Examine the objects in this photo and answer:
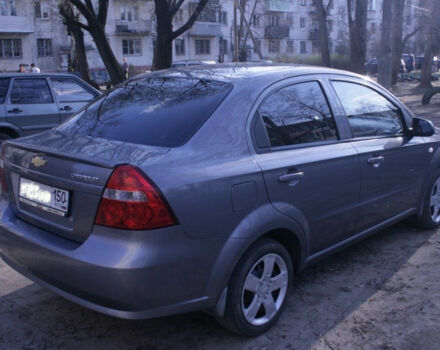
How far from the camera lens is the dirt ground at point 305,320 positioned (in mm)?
3191

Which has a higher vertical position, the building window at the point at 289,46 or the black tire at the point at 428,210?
the building window at the point at 289,46

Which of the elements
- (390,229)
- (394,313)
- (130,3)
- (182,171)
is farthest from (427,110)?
(130,3)

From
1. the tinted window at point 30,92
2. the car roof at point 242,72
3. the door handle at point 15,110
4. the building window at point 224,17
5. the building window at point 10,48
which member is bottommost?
the door handle at point 15,110

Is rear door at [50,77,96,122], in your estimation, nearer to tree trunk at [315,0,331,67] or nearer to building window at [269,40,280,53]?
tree trunk at [315,0,331,67]

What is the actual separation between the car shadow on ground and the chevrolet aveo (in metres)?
0.22

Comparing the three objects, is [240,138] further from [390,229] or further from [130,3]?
[130,3]

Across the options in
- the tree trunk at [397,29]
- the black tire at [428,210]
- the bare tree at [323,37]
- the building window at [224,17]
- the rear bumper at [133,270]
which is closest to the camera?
the rear bumper at [133,270]

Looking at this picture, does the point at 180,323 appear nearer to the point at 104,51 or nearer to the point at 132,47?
the point at 104,51

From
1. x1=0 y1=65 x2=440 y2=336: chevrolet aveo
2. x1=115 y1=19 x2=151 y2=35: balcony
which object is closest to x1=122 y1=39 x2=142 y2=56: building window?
x1=115 y1=19 x2=151 y2=35: balcony

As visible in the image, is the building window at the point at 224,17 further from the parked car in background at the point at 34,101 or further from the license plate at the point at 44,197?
the license plate at the point at 44,197

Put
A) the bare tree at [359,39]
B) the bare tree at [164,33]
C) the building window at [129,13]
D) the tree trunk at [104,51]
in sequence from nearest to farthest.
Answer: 1. the bare tree at [164,33]
2. the tree trunk at [104,51]
3. the bare tree at [359,39]
4. the building window at [129,13]

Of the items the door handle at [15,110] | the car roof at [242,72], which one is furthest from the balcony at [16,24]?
the car roof at [242,72]

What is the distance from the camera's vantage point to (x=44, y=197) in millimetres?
3057

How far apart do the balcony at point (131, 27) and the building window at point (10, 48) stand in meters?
9.31
